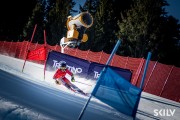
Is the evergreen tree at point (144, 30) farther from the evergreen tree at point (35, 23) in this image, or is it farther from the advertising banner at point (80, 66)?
the evergreen tree at point (35, 23)

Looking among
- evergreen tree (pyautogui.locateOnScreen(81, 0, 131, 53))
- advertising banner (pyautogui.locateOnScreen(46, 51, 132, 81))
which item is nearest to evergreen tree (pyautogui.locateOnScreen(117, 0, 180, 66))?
evergreen tree (pyautogui.locateOnScreen(81, 0, 131, 53))

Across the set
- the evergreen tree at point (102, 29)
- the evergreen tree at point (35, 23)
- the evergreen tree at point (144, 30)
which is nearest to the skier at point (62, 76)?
the evergreen tree at point (144, 30)

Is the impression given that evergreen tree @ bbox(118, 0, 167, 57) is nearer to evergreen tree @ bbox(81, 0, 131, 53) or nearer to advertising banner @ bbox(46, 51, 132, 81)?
evergreen tree @ bbox(81, 0, 131, 53)

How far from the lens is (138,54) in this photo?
89.7ft

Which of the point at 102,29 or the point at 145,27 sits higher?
the point at 145,27

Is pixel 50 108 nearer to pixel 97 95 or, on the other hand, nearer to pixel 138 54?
pixel 97 95

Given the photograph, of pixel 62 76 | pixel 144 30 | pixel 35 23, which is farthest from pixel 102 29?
pixel 62 76

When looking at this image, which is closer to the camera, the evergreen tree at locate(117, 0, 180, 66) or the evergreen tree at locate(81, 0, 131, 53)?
the evergreen tree at locate(117, 0, 180, 66)

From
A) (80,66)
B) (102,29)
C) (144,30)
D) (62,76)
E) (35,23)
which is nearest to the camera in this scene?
Result: (62,76)

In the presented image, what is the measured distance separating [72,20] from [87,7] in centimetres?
2921

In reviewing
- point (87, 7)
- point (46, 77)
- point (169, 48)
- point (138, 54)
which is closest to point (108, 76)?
point (46, 77)

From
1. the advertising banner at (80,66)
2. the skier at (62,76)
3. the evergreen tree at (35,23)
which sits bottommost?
the skier at (62,76)

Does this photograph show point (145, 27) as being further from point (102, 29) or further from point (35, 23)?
point (35, 23)

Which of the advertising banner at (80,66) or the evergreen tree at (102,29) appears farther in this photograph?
the evergreen tree at (102,29)
